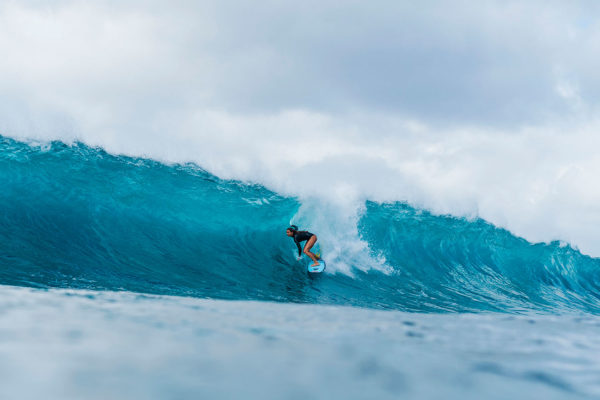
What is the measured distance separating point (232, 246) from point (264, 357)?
32.8 ft

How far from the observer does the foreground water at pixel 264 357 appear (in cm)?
86

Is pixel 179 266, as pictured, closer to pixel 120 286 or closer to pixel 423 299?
Answer: pixel 120 286

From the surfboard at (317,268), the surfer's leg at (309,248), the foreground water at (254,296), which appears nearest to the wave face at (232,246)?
the foreground water at (254,296)

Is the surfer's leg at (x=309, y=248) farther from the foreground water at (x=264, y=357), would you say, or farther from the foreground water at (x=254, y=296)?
the foreground water at (x=264, y=357)

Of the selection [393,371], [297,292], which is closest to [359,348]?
[393,371]

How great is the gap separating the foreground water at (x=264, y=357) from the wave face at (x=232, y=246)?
4897 mm

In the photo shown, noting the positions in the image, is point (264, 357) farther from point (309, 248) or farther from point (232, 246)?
point (232, 246)

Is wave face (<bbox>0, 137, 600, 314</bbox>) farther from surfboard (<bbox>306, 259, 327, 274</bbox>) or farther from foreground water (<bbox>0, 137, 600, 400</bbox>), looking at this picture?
surfboard (<bbox>306, 259, 327, 274</bbox>)

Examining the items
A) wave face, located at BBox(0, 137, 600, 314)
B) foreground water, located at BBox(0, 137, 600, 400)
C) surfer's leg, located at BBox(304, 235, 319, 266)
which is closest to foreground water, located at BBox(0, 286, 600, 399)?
foreground water, located at BBox(0, 137, 600, 400)

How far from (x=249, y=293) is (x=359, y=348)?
621 cm

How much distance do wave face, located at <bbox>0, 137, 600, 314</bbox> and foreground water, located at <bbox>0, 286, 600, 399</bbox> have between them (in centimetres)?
490

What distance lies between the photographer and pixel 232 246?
10914 mm

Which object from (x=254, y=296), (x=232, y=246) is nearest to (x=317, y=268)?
(x=232, y=246)

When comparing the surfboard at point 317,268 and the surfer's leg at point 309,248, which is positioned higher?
the surfer's leg at point 309,248
